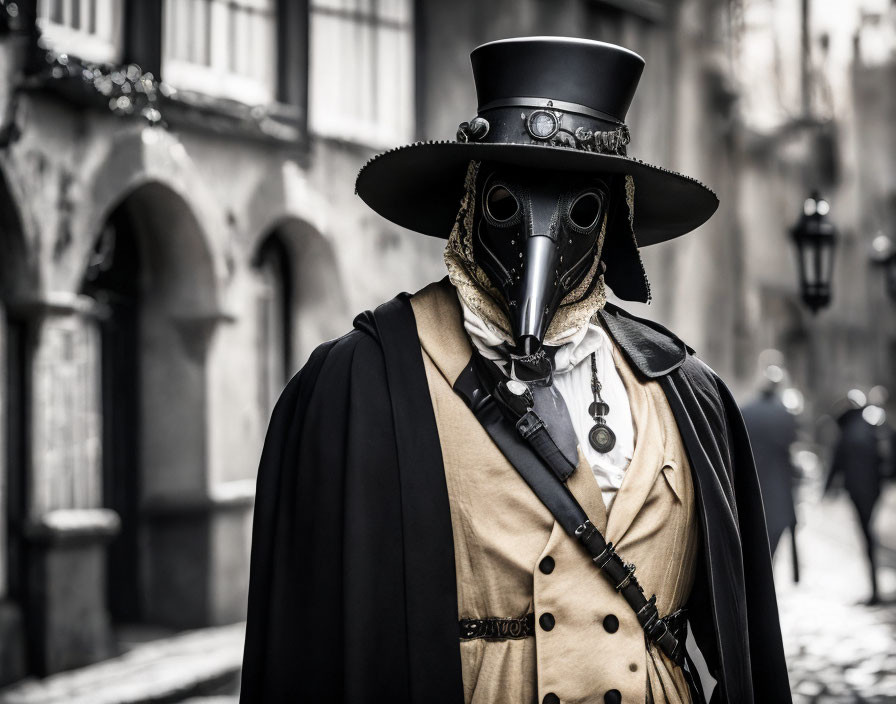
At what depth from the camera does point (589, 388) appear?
2.57m

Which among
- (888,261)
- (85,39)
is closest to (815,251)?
(888,261)

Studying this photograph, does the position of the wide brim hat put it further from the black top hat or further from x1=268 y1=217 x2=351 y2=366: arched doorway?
x1=268 y1=217 x2=351 y2=366: arched doorway

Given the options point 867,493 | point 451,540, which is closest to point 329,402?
point 451,540

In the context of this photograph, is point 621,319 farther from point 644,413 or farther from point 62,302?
point 62,302

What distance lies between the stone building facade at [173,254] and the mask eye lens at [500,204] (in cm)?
599

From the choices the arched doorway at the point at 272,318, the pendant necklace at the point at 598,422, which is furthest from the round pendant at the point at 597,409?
the arched doorway at the point at 272,318

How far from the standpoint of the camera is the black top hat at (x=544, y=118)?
2.39 metres

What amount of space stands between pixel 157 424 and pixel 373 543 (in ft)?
26.5

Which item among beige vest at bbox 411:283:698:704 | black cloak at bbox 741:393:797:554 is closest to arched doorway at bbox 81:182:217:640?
black cloak at bbox 741:393:797:554

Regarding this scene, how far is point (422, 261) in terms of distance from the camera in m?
12.3

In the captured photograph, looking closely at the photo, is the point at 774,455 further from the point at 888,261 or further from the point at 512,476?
the point at 512,476

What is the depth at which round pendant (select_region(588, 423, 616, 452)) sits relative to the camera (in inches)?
96.7

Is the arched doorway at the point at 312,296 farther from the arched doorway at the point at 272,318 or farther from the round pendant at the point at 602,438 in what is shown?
the round pendant at the point at 602,438

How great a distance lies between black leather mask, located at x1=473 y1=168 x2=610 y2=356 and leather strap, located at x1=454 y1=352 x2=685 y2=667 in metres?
0.13
